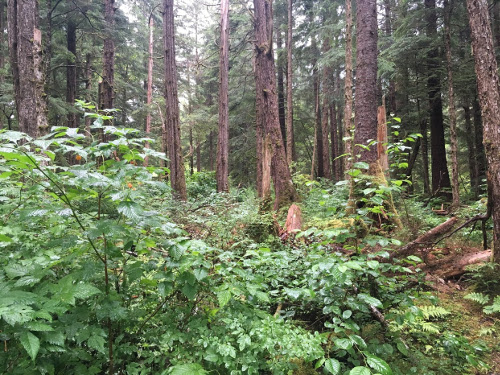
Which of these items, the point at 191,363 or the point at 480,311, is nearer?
the point at 191,363

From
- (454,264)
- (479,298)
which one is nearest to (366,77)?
(454,264)

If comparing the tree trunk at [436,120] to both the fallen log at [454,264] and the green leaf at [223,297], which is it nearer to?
the fallen log at [454,264]

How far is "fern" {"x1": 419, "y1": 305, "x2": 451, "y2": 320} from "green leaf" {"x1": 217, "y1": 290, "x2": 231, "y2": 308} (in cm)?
238

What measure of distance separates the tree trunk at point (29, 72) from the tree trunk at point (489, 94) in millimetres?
8693

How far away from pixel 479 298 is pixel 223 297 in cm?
336

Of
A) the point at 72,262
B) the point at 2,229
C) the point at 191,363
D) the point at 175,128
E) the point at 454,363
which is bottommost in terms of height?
the point at 454,363

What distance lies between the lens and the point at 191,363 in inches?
72.4

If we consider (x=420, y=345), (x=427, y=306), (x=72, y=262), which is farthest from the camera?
(x=427, y=306)

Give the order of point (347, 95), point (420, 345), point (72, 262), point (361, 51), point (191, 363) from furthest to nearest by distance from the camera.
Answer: point (347, 95) < point (361, 51) < point (420, 345) < point (72, 262) < point (191, 363)

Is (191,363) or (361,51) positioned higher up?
(361,51)

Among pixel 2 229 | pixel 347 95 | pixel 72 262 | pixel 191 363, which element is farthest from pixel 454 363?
pixel 347 95

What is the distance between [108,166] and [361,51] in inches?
233

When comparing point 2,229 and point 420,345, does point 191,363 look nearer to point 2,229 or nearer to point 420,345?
point 2,229

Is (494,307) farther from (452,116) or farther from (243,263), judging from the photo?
(452,116)
